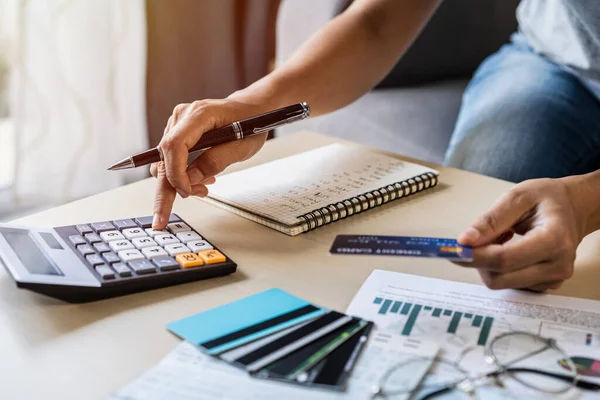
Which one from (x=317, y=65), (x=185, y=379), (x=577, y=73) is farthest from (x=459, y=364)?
(x=577, y=73)

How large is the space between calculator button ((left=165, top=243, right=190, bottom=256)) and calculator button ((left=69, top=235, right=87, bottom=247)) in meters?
0.09

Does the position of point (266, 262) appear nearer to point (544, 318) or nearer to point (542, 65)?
point (544, 318)

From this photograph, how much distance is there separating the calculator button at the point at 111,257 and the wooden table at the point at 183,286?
0.13 ft

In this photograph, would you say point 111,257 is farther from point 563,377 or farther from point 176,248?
point 563,377

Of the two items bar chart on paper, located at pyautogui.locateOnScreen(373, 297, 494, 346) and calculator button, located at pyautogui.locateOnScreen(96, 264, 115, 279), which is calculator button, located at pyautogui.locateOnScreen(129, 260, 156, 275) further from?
bar chart on paper, located at pyautogui.locateOnScreen(373, 297, 494, 346)

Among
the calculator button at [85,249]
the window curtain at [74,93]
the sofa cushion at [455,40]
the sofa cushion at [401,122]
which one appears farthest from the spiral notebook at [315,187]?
the window curtain at [74,93]

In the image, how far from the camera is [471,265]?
23.1 inches

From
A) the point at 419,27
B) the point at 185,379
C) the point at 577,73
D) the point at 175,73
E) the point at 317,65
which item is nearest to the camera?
the point at 185,379

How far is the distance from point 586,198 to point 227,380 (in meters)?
0.41

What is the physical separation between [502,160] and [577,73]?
0.27 m

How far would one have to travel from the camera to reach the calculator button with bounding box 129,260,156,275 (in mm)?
634

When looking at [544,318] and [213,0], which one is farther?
[213,0]

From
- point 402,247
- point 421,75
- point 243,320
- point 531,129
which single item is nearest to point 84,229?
point 243,320

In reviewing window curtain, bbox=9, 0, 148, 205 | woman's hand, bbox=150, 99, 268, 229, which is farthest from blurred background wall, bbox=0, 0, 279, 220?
woman's hand, bbox=150, 99, 268, 229
